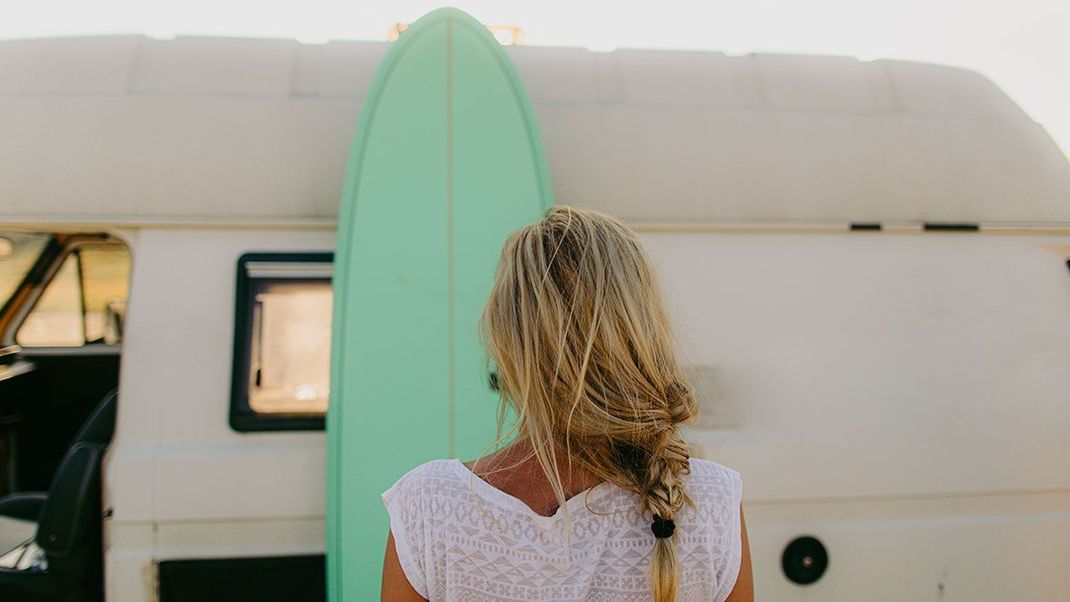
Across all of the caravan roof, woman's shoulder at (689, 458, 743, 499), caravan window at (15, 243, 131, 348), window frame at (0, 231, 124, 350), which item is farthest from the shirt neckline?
caravan window at (15, 243, 131, 348)

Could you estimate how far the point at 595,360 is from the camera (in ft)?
3.54

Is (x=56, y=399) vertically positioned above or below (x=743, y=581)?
above

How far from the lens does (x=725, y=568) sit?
1.15 m

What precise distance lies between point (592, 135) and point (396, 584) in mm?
1880

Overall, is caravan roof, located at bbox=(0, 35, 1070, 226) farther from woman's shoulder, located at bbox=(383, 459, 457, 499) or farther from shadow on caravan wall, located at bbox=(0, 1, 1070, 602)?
woman's shoulder, located at bbox=(383, 459, 457, 499)

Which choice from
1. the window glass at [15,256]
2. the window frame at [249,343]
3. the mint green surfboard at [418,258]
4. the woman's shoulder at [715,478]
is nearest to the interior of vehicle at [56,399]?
the window glass at [15,256]

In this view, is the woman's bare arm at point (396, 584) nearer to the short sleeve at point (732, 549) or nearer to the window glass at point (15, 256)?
the short sleeve at point (732, 549)

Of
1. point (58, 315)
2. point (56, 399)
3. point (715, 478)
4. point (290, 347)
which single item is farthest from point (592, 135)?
point (56, 399)

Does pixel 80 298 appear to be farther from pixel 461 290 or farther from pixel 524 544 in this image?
pixel 524 544

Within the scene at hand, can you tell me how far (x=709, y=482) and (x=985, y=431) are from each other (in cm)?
194

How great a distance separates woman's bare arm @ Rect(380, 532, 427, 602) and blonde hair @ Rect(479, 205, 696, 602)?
0.85ft

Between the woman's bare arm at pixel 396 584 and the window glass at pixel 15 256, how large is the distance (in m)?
2.19

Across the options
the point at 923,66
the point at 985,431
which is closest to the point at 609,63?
the point at 923,66

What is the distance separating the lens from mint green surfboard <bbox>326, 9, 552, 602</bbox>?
239 cm
